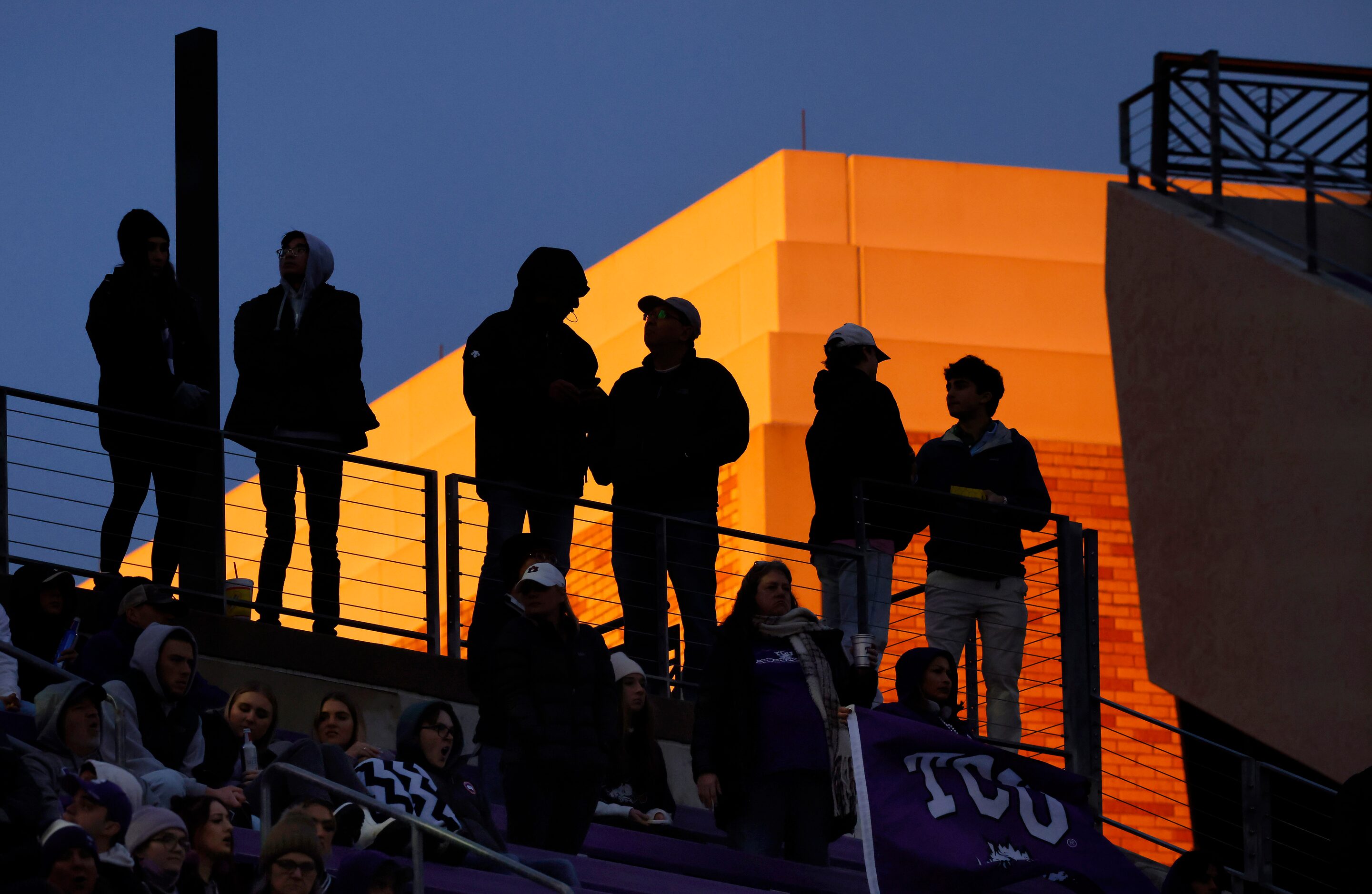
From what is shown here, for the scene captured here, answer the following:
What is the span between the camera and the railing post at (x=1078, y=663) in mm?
12102

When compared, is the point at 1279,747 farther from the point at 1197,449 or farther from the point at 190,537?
the point at 190,537

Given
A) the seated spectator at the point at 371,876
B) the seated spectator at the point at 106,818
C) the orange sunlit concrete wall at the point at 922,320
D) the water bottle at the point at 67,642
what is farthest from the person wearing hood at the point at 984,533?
the orange sunlit concrete wall at the point at 922,320

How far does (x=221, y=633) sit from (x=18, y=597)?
39.2 inches

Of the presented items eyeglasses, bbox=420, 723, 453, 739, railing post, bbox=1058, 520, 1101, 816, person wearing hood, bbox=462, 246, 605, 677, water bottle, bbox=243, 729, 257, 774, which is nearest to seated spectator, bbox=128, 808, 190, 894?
water bottle, bbox=243, 729, 257, 774

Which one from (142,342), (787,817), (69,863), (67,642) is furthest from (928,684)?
(69,863)

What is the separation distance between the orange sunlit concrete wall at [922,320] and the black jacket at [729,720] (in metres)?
7.62

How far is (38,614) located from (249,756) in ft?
4.48

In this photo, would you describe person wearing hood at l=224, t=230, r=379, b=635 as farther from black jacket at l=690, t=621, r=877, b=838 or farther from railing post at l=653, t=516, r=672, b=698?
black jacket at l=690, t=621, r=877, b=838

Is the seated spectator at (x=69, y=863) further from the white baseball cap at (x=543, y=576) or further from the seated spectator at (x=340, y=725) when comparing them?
the white baseball cap at (x=543, y=576)

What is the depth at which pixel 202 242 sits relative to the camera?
11.2m

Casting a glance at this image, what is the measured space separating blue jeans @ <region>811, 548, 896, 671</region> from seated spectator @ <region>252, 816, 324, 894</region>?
439cm

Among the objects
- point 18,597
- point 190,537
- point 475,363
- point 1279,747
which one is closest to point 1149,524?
point 1279,747

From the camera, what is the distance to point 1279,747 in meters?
14.4

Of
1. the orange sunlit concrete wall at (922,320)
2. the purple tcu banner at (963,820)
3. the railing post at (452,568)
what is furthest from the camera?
the orange sunlit concrete wall at (922,320)
